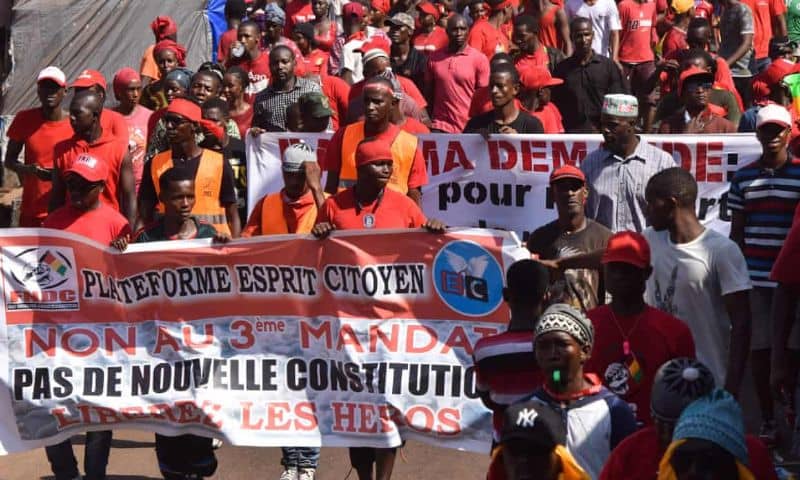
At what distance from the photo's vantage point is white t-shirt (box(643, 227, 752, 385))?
6.57 meters

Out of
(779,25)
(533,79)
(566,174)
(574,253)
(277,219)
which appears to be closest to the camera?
(574,253)

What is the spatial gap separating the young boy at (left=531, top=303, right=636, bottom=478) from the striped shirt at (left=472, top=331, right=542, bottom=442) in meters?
0.72

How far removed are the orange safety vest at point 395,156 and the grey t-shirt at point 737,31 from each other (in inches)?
268

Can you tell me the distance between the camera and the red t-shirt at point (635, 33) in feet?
51.9

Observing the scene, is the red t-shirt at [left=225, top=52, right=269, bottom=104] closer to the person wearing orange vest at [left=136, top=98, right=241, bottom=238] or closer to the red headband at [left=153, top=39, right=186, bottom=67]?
the red headband at [left=153, top=39, right=186, bottom=67]

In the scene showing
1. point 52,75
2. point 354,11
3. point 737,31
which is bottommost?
point 737,31

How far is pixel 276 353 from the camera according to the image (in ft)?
25.7

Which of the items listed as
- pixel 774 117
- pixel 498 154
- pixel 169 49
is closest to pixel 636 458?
pixel 774 117

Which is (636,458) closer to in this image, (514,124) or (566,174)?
(566,174)

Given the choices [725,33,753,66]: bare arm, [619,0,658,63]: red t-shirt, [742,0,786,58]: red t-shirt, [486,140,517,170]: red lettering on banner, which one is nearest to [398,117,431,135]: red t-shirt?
[486,140,517,170]: red lettering on banner

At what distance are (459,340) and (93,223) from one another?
7.24 feet

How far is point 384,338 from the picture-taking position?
7.66 meters

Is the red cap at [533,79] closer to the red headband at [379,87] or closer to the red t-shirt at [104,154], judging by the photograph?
the red headband at [379,87]

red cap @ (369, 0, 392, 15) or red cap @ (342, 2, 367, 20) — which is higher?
red cap @ (342, 2, 367, 20)
